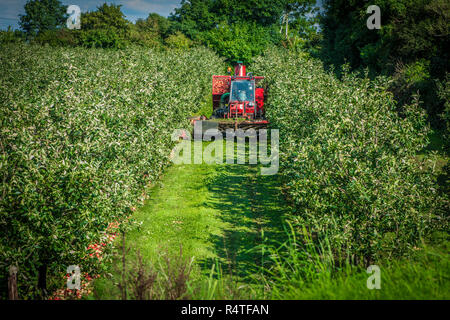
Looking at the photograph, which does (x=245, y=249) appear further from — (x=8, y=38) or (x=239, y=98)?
(x=8, y=38)

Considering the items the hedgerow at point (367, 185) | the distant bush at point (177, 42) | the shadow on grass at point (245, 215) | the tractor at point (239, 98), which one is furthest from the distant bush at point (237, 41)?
the hedgerow at point (367, 185)

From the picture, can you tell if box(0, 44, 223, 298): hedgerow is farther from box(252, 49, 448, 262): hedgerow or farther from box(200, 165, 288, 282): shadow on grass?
box(252, 49, 448, 262): hedgerow

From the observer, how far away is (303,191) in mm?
7836

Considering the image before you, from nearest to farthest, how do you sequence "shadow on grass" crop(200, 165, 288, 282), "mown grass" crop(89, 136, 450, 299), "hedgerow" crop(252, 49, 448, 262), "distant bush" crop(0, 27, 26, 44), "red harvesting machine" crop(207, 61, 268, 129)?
"mown grass" crop(89, 136, 450, 299)
"hedgerow" crop(252, 49, 448, 262)
"shadow on grass" crop(200, 165, 288, 282)
"red harvesting machine" crop(207, 61, 268, 129)
"distant bush" crop(0, 27, 26, 44)

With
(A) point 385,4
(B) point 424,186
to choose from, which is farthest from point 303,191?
(A) point 385,4

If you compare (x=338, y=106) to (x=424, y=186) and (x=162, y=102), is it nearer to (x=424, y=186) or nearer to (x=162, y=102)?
(x=424, y=186)

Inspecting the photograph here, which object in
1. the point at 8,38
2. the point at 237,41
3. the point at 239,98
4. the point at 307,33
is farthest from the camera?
the point at 307,33

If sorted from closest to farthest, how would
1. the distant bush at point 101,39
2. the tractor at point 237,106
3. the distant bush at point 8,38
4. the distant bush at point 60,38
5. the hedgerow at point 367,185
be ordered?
the hedgerow at point 367,185 → the tractor at point 237,106 → the distant bush at point 8,38 → the distant bush at point 101,39 → the distant bush at point 60,38

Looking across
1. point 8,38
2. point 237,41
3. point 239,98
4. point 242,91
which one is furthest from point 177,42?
point 239,98

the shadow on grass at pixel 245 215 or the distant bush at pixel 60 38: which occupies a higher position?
the distant bush at pixel 60 38

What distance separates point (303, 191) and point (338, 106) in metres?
3.78

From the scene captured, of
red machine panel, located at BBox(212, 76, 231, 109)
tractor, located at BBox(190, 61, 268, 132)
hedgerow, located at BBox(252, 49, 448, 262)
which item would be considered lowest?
hedgerow, located at BBox(252, 49, 448, 262)

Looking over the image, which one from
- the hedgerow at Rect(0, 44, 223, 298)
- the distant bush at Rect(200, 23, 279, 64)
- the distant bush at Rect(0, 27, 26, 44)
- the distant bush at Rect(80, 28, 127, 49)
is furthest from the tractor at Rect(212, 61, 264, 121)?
the distant bush at Rect(200, 23, 279, 64)

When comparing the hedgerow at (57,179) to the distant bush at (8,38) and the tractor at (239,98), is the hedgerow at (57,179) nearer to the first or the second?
the tractor at (239,98)
